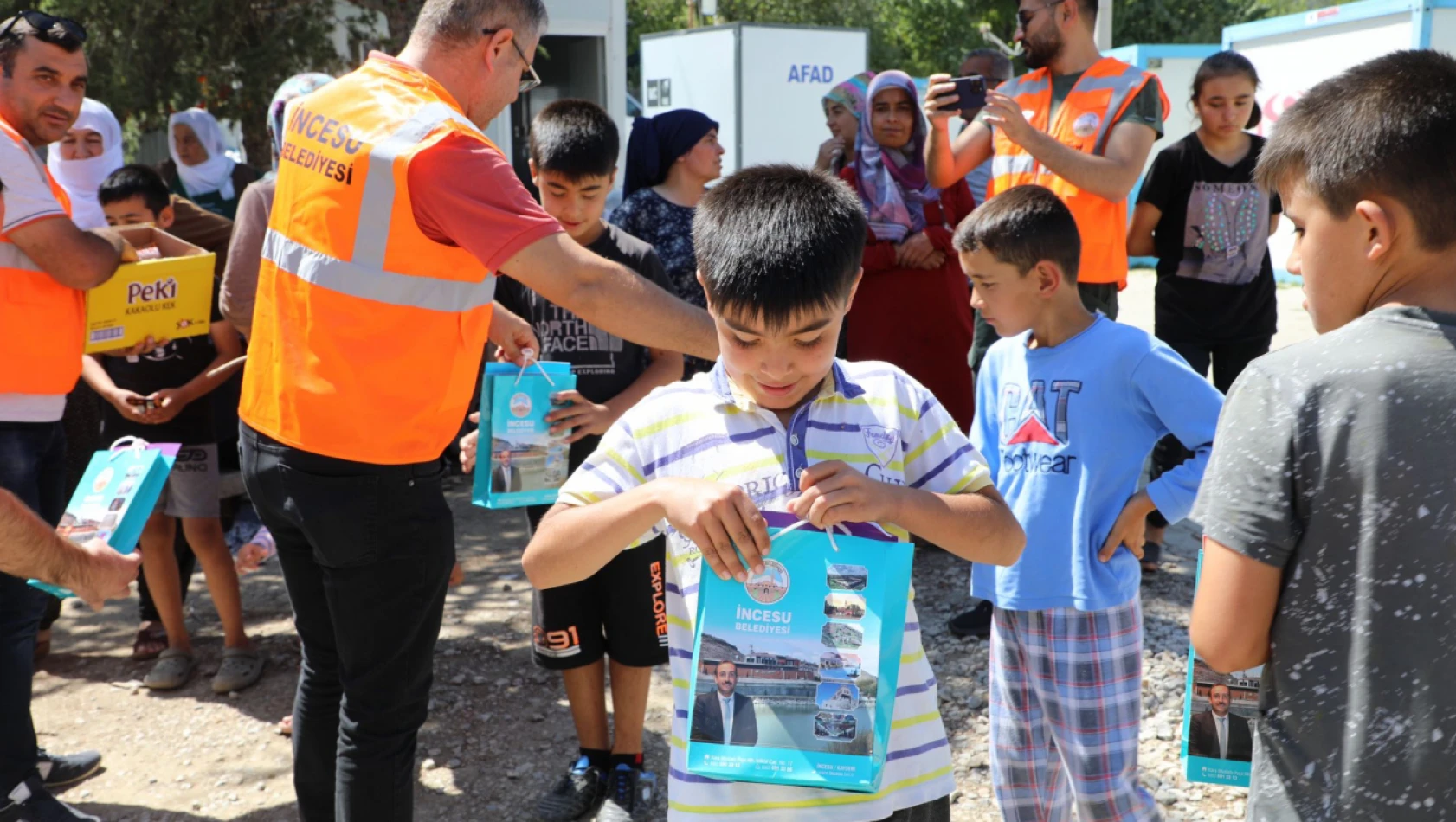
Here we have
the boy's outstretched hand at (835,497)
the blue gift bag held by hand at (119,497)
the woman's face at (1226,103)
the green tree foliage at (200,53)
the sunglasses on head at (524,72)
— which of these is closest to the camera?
the boy's outstretched hand at (835,497)

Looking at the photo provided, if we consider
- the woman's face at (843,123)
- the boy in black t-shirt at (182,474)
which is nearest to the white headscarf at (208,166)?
the boy in black t-shirt at (182,474)

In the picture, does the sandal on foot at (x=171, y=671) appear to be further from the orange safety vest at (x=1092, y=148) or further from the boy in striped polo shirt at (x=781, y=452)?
the orange safety vest at (x=1092, y=148)

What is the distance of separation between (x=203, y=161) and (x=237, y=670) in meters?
3.80

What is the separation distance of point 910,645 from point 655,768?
2.12 meters

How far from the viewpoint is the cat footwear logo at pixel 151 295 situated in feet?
12.9

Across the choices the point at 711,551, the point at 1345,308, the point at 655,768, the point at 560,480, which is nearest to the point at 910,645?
the point at 711,551

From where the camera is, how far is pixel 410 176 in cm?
239

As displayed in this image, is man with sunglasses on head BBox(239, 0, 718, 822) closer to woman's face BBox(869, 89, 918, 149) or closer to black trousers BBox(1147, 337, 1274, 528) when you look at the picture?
woman's face BBox(869, 89, 918, 149)

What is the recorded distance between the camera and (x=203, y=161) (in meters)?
6.88

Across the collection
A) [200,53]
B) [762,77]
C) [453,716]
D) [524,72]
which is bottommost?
[453,716]

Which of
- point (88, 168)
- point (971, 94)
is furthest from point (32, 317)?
point (971, 94)

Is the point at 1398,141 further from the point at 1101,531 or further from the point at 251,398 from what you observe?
the point at 251,398

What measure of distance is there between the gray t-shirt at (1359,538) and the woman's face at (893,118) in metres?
4.15

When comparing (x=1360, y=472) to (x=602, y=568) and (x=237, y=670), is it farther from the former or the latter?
(x=237, y=670)
